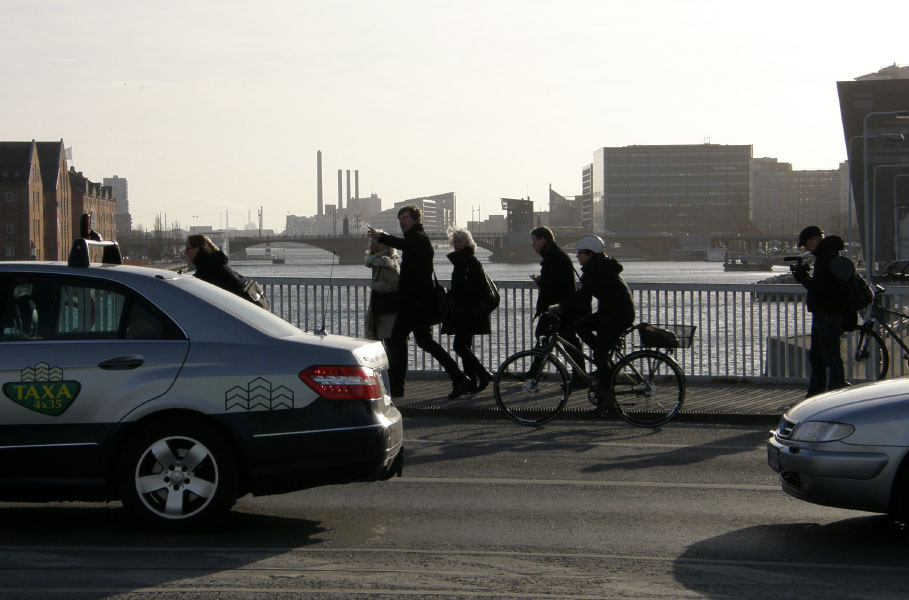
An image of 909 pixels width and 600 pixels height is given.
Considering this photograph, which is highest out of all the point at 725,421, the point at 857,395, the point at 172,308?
the point at 172,308

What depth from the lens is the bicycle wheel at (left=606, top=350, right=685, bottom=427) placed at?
432 inches

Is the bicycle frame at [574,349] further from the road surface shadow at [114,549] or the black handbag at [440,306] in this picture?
the road surface shadow at [114,549]

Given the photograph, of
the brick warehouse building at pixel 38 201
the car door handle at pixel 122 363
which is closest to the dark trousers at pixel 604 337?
the car door handle at pixel 122 363

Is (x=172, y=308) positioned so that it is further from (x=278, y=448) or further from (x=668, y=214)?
(x=668, y=214)

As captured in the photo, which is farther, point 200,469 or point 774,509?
point 774,509

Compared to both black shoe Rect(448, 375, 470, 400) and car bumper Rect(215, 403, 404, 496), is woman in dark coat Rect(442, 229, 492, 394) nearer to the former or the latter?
black shoe Rect(448, 375, 470, 400)

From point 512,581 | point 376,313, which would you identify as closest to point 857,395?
point 512,581

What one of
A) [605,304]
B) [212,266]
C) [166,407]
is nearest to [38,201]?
[212,266]

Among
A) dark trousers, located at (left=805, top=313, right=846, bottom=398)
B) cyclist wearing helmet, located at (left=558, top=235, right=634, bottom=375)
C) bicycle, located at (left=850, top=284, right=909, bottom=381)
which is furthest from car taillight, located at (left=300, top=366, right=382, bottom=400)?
bicycle, located at (left=850, top=284, right=909, bottom=381)

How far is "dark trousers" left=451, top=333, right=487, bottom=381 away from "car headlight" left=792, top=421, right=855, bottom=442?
6409 mm

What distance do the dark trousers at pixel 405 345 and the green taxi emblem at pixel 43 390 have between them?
6327 mm

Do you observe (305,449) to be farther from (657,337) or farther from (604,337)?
(657,337)

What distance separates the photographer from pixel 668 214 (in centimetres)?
18038

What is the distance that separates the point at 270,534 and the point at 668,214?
177454mm
